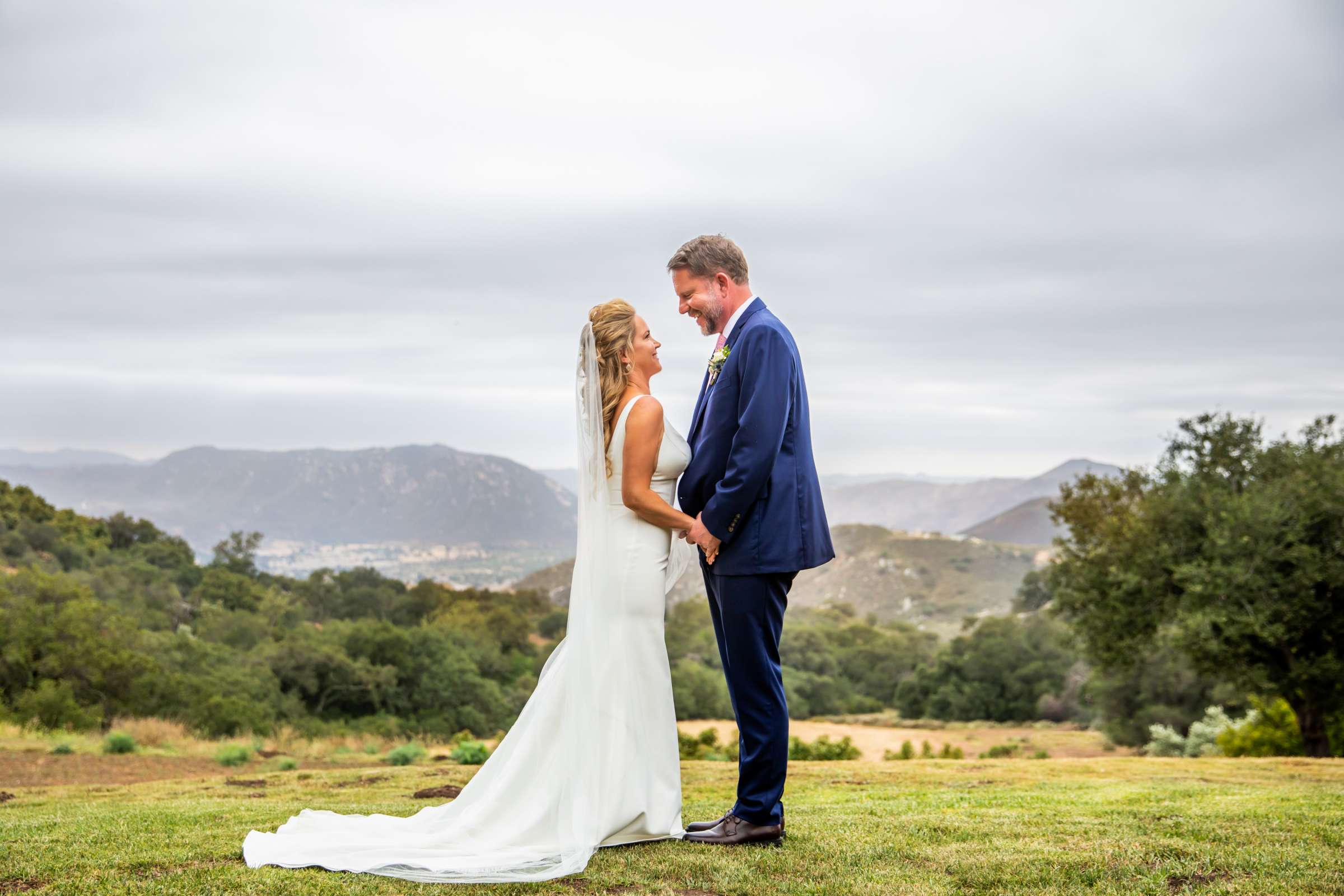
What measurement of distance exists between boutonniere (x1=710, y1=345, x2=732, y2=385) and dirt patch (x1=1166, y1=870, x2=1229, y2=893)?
316 centimetres

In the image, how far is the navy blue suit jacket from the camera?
5.04m

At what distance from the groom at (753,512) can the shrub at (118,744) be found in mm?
10669

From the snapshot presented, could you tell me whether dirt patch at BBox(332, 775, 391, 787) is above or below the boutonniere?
below

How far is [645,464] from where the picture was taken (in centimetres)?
529

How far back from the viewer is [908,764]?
11711 millimetres

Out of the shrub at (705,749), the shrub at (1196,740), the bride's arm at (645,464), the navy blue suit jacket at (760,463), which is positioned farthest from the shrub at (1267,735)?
the bride's arm at (645,464)

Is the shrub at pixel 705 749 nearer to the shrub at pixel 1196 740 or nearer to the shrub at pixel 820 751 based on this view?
the shrub at pixel 820 751

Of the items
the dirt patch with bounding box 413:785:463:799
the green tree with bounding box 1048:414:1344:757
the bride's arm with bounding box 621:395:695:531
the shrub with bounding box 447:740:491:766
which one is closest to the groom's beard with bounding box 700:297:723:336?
the bride's arm with bounding box 621:395:695:531

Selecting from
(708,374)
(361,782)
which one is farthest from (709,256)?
(361,782)

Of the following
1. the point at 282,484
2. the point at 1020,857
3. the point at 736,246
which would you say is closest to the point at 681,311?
the point at 736,246

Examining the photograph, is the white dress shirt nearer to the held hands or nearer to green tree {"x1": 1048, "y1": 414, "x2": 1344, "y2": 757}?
the held hands

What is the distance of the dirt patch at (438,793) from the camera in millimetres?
7430

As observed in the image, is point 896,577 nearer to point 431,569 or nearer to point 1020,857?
point 431,569

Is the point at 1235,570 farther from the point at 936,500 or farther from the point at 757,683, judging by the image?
the point at 936,500
